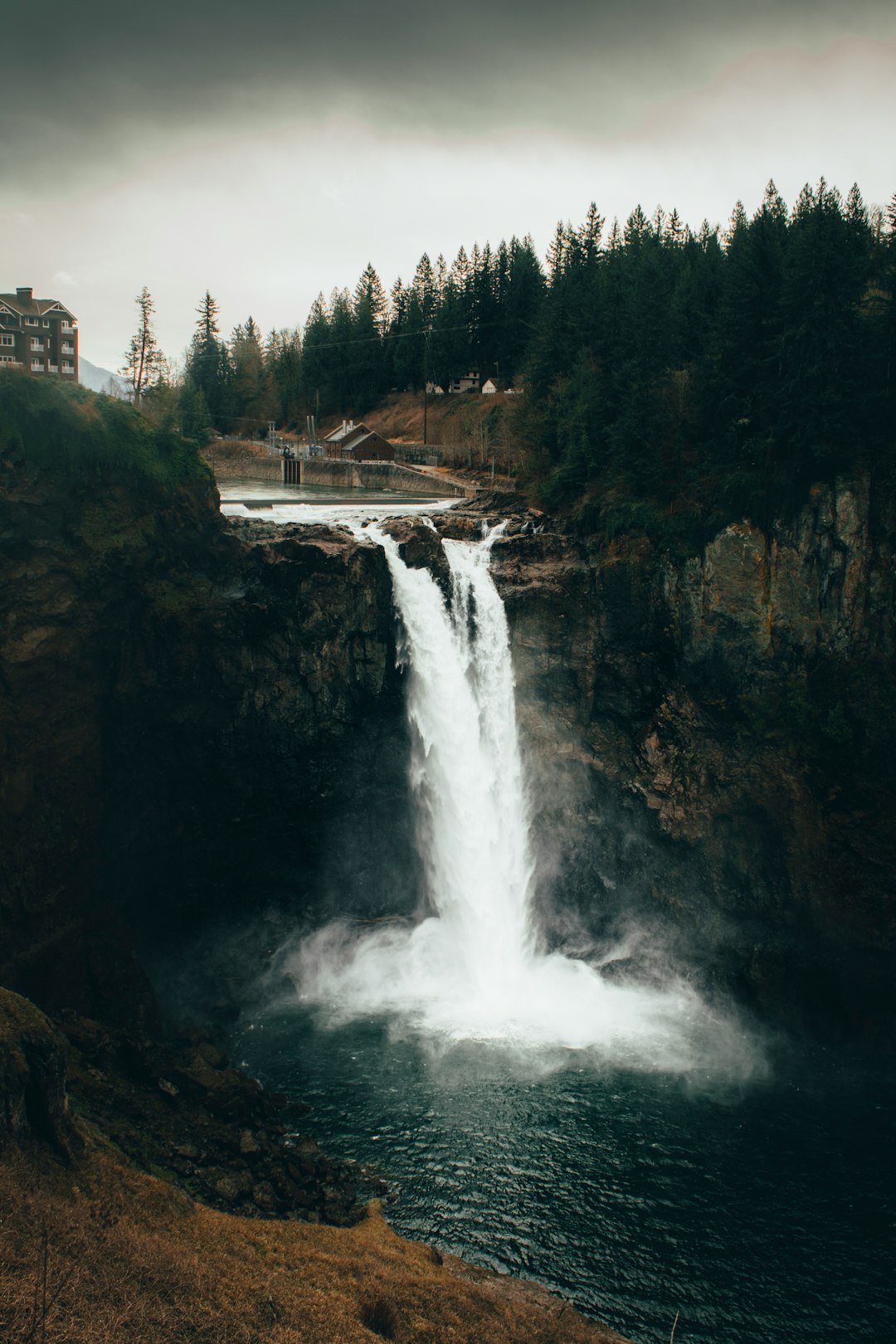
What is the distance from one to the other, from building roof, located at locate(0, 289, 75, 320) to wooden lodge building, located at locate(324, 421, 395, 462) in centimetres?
2907

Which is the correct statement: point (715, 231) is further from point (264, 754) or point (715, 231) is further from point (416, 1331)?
point (416, 1331)

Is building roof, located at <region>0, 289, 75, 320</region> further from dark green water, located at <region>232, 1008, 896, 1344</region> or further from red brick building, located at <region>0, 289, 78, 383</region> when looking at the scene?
dark green water, located at <region>232, 1008, 896, 1344</region>

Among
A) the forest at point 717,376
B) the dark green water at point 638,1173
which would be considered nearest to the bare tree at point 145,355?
the forest at point 717,376

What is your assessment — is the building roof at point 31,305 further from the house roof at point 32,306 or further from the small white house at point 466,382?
the small white house at point 466,382

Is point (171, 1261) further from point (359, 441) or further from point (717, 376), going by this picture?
point (359, 441)

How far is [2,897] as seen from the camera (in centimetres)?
3061

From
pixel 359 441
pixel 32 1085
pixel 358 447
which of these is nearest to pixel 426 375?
pixel 359 441

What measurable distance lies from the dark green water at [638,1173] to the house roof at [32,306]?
30.9 meters

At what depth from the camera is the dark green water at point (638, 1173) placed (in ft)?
72.6

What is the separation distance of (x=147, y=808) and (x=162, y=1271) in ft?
70.0

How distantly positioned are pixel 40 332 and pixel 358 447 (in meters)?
32.4

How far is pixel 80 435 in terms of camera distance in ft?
108

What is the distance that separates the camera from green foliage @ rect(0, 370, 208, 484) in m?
31.6

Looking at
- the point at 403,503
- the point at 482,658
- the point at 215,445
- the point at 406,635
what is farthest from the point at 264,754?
the point at 215,445
